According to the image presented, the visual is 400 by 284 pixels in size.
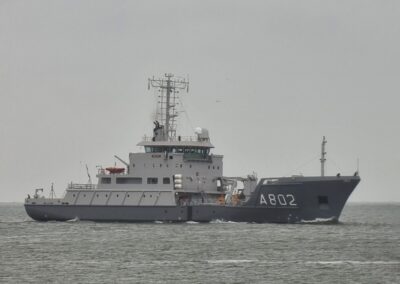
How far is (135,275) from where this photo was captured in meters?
43.1

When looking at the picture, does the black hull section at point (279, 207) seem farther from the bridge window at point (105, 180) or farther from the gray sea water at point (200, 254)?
the bridge window at point (105, 180)

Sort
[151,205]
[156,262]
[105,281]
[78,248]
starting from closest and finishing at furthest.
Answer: [105,281], [156,262], [78,248], [151,205]

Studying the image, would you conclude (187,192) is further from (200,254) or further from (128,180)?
(200,254)

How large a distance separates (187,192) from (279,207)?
7799 mm

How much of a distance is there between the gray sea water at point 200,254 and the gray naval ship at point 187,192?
45.5 inches

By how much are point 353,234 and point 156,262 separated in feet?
78.3

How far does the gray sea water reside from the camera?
4309 cm

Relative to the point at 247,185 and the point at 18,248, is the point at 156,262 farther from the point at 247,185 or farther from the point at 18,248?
the point at 247,185

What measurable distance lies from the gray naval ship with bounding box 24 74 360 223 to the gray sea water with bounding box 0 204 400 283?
3.79ft

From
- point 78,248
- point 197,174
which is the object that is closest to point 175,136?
point 197,174

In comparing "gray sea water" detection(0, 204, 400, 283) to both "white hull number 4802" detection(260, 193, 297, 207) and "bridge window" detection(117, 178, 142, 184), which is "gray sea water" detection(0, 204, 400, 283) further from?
"bridge window" detection(117, 178, 142, 184)

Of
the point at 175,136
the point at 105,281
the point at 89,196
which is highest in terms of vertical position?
the point at 175,136

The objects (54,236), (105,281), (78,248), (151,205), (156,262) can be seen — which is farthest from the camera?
(151,205)

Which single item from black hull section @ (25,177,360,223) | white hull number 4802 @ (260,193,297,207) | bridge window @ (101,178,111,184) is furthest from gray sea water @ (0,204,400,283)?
bridge window @ (101,178,111,184)
